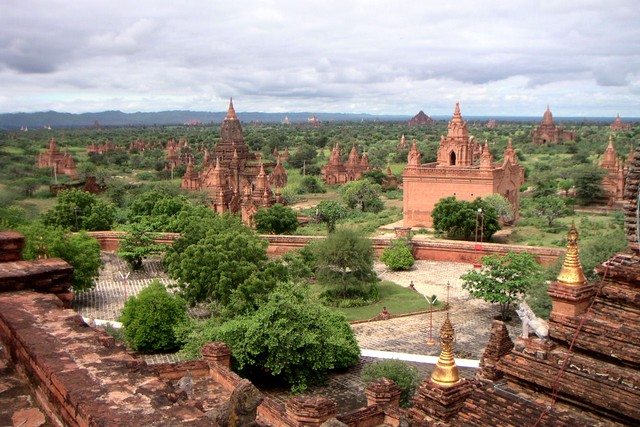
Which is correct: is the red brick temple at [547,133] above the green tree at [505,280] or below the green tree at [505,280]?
above

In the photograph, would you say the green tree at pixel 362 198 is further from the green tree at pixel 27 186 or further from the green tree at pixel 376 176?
the green tree at pixel 27 186

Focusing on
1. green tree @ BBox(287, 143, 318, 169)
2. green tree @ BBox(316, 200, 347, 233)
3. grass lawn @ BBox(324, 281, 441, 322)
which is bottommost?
grass lawn @ BBox(324, 281, 441, 322)

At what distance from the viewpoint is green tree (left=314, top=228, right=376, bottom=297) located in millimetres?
24609

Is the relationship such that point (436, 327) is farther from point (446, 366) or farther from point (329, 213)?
point (329, 213)

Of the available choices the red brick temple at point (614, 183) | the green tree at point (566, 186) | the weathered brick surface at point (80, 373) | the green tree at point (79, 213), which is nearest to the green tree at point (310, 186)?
the green tree at point (566, 186)

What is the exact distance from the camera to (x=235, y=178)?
4969 cm

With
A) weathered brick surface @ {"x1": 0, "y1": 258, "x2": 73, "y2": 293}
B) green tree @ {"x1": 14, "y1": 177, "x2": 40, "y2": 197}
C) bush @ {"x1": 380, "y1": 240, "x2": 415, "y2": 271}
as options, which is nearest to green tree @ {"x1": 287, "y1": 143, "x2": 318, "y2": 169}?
green tree @ {"x1": 14, "y1": 177, "x2": 40, "y2": 197}

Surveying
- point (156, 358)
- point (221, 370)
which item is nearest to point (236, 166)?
point (156, 358)

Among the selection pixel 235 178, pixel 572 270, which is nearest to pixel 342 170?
pixel 235 178

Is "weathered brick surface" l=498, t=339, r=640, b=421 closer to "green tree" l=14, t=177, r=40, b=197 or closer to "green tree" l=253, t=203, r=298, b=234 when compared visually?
"green tree" l=253, t=203, r=298, b=234

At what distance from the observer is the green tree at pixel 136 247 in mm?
28234

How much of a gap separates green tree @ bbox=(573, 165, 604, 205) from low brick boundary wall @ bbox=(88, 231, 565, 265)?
72.7ft

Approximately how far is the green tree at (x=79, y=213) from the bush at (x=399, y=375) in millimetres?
23468

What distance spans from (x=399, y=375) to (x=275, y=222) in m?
21.5
